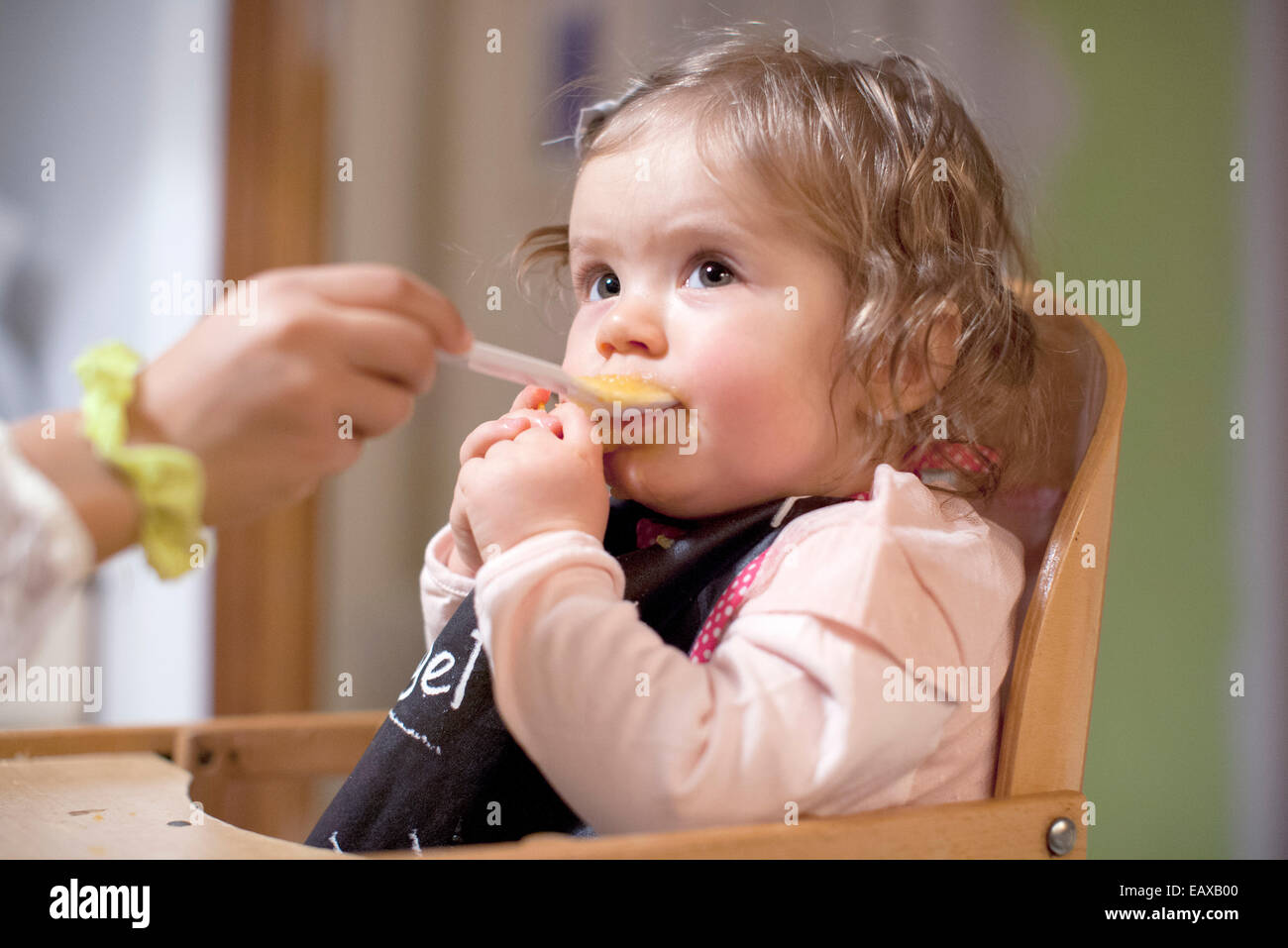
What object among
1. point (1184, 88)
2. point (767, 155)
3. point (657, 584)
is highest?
point (1184, 88)

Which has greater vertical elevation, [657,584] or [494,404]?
[494,404]

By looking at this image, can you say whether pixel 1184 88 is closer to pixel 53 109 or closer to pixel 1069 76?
pixel 1069 76

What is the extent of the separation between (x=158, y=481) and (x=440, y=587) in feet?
1.55

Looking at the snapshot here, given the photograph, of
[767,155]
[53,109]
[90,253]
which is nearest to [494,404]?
[90,253]

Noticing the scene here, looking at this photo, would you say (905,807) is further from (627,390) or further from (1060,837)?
(627,390)

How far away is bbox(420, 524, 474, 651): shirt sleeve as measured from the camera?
93cm

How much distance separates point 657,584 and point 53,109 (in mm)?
1267

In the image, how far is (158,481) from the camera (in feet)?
1.58

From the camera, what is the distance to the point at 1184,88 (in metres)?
1.49

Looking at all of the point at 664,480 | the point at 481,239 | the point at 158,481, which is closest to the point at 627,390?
the point at 664,480

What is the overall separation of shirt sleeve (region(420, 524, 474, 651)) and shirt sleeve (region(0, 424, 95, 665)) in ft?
1.49

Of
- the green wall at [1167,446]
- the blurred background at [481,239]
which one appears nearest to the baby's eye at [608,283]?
the blurred background at [481,239]
